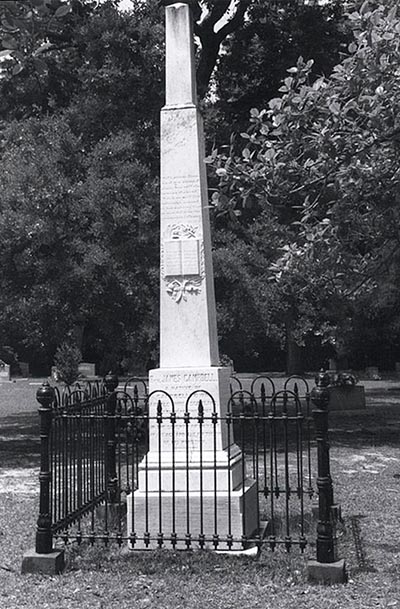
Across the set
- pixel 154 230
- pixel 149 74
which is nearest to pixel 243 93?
pixel 149 74

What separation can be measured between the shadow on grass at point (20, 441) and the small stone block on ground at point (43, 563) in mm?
6267

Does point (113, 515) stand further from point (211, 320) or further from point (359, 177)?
point (359, 177)

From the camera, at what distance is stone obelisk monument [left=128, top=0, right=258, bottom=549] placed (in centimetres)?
665

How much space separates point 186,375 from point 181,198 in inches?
67.2

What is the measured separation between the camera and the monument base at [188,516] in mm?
6523

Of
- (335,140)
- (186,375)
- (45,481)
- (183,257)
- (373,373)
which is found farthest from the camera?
(373,373)

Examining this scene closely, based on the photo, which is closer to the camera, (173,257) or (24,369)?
(173,257)

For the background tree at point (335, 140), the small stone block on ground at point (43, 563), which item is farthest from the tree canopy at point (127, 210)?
the small stone block on ground at point (43, 563)

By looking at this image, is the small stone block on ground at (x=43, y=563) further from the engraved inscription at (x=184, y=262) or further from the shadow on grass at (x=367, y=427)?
the shadow on grass at (x=367, y=427)

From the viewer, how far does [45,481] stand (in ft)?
19.8

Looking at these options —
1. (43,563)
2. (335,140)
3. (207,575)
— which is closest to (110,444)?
(43,563)

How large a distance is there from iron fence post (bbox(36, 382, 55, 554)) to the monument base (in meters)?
0.79

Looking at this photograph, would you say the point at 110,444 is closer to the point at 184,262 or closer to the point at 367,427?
the point at 184,262

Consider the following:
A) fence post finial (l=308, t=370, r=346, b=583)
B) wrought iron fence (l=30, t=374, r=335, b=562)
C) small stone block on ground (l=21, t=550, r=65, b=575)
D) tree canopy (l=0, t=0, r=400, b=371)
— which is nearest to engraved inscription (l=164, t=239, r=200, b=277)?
wrought iron fence (l=30, t=374, r=335, b=562)
